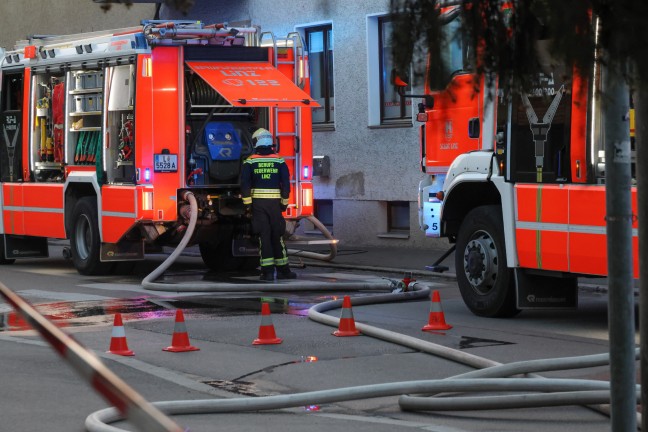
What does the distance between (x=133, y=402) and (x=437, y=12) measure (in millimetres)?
1784

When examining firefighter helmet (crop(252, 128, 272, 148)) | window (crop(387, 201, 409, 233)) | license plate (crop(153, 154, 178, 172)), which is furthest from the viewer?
window (crop(387, 201, 409, 233))

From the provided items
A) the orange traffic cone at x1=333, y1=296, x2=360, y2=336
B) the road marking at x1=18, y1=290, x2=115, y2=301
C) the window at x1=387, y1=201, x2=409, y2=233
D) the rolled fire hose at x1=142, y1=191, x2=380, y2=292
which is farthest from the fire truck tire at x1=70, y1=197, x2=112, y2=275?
the orange traffic cone at x1=333, y1=296, x2=360, y2=336

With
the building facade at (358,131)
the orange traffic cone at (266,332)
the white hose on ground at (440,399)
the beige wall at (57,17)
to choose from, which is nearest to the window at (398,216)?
the building facade at (358,131)

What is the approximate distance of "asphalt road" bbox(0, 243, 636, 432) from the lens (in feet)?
24.1

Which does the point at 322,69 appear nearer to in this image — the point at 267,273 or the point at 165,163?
the point at 165,163

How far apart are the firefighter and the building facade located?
516cm

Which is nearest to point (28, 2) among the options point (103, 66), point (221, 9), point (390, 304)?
point (221, 9)

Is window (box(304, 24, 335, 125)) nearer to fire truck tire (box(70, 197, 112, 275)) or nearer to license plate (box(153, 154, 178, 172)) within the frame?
fire truck tire (box(70, 197, 112, 275))

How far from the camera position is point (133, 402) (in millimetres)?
2898

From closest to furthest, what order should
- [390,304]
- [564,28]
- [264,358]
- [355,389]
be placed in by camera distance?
[564,28]
[355,389]
[264,358]
[390,304]

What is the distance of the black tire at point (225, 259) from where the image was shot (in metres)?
17.7

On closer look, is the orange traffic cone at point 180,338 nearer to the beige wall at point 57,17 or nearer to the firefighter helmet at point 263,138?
the firefighter helmet at point 263,138

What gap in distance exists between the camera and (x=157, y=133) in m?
15.9

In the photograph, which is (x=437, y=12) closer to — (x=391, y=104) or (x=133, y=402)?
(x=133, y=402)
